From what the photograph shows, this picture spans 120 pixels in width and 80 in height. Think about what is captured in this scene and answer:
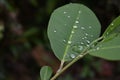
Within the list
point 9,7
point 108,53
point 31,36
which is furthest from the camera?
point 31,36

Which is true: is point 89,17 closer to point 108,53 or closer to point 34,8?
point 108,53

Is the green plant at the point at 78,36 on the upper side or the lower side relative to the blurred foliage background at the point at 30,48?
upper

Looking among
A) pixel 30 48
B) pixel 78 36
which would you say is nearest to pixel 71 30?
pixel 78 36

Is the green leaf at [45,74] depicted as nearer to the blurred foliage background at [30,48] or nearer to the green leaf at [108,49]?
the green leaf at [108,49]

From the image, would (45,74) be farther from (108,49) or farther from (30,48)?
(30,48)

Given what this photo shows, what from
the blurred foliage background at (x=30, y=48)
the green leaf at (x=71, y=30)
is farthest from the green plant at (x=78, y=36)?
the blurred foliage background at (x=30, y=48)

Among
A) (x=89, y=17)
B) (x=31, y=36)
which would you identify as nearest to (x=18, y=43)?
(x=31, y=36)

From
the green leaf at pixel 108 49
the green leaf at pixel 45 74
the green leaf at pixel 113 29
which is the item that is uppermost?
the green leaf at pixel 113 29
